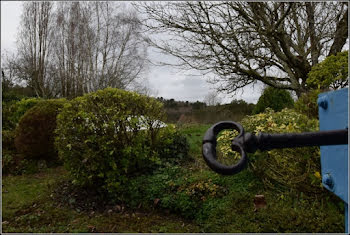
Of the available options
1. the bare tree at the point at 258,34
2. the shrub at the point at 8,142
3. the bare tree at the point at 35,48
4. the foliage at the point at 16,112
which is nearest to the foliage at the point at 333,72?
the bare tree at the point at 258,34

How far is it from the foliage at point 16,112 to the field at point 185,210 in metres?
4.40

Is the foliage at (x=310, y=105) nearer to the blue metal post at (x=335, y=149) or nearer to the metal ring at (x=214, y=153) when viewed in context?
the blue metal post at (x=335, y=149)

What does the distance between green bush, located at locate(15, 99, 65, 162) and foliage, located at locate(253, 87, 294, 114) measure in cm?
704

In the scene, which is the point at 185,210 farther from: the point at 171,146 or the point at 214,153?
the point at 214,153

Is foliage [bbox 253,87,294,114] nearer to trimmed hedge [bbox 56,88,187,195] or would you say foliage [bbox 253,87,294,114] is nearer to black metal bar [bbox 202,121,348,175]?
trimmed hedge [bbox 56,88,187,195]

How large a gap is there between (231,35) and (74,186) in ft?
17.3

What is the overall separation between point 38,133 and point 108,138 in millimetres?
3038

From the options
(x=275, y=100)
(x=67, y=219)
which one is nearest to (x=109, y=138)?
(x=67, y=219)

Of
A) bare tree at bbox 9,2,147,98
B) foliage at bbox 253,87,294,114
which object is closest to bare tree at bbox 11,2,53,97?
bare tree at bbox 9,2,147,98

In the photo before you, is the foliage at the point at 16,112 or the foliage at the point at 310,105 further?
the foliage at the point at 16,112

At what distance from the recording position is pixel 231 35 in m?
7.08

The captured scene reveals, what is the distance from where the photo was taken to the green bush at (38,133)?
6.48m

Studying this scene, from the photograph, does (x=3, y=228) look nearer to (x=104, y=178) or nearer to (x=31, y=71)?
(x=104, y=178)

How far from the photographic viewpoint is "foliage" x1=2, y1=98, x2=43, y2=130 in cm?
843
